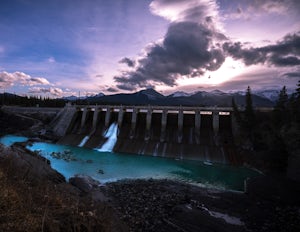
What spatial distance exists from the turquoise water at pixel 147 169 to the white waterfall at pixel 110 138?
12.9 ft

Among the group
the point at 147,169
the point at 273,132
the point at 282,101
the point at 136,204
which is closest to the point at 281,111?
the point at 282,101

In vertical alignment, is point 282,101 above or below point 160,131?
above

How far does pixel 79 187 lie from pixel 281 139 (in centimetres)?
2296

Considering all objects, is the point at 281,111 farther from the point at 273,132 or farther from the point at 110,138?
the point at 110,138

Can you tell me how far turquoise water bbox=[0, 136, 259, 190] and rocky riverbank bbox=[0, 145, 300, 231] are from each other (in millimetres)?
2498

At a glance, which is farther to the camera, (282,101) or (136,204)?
(282,101)

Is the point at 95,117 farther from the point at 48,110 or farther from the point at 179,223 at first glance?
the point at 179,223

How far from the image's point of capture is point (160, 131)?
36.4 metres

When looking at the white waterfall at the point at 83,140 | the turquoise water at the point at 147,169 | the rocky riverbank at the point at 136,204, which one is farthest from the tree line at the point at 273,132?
the white waterfall at the point at 83,140

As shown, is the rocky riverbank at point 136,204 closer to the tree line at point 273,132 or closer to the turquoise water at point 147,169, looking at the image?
the turquoise water at point 147,169

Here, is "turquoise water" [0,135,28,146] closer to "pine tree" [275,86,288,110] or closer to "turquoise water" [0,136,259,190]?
"turquoise water" [0,136,259,190]

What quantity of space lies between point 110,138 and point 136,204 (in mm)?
25330

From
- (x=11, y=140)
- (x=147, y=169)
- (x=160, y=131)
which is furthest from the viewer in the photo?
(x=11, y=140)

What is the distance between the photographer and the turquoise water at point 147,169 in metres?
20.8
